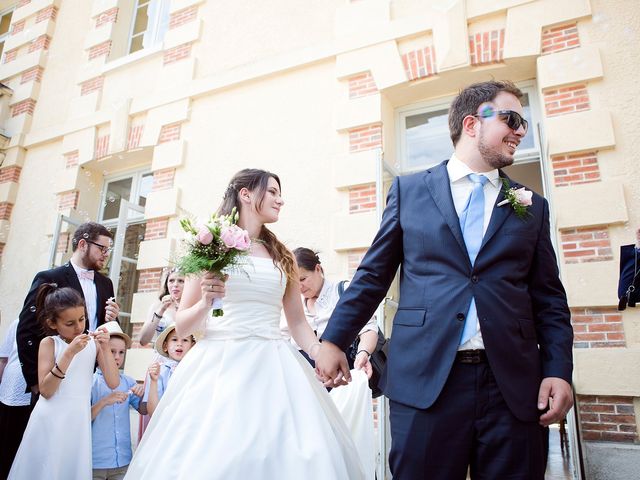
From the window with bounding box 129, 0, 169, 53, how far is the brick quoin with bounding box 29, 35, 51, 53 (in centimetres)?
192

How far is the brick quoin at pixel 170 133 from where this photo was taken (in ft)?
23.1

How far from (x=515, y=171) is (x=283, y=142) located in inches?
143

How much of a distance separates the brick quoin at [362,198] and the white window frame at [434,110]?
0.61 m

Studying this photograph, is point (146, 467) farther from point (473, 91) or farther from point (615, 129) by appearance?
point (615, 129)

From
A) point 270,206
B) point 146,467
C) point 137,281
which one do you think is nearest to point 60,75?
point 137,281

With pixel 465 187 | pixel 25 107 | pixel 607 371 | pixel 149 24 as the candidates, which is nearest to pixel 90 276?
pixel 465 187

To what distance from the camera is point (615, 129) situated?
4.47m

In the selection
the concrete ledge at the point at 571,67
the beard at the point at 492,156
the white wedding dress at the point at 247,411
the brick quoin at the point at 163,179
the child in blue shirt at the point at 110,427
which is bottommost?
the child in blue shirt at the point at 110,427

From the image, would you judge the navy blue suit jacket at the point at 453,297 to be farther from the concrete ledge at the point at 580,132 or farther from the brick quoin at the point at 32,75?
the brick quoin at the point at 32,75

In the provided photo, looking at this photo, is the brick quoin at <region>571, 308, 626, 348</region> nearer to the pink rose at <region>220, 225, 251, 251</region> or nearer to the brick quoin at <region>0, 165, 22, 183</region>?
the pink rose at <region>220, 225, 251, 251</region>

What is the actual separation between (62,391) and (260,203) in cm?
196

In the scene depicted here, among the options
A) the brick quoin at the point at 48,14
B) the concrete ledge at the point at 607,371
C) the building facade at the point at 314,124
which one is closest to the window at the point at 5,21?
the building facade at the point at 314,124

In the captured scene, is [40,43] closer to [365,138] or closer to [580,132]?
[365,138]

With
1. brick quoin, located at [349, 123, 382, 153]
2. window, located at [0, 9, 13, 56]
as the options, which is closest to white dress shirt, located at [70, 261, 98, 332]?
brick quoin, located at [349, 123, 382, 153]
